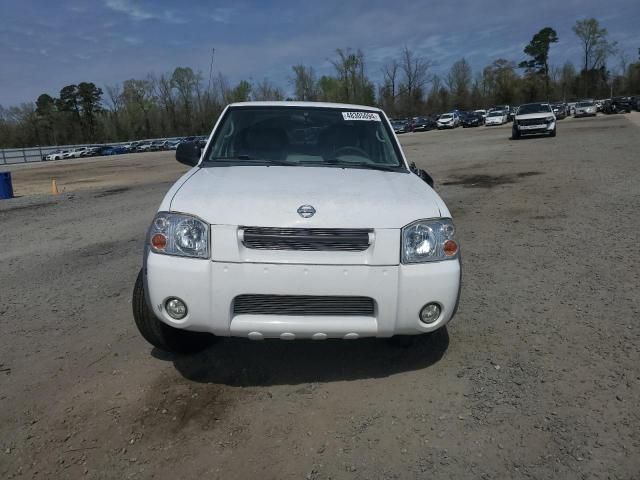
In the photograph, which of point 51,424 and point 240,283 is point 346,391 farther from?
point 51,424

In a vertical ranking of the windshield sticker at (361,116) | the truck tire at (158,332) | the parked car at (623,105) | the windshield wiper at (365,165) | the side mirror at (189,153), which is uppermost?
the parked car at (623,105)

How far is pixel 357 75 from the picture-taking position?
9775 centimetres

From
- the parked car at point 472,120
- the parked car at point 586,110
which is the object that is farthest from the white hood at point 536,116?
the parked car at point 586,110

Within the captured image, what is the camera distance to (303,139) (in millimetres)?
4371

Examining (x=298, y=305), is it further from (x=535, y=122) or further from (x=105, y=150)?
(x=105, y=150)

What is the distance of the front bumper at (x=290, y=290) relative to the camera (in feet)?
9.35

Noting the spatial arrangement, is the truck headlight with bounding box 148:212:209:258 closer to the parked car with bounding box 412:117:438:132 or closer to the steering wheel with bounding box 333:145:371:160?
the steering wheel with bounding box 333:145:371:160

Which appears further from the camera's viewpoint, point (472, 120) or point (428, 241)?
point (472, 120)

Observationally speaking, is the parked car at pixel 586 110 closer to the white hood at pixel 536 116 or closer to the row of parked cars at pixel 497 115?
the row of parked cars at pixel 497 115

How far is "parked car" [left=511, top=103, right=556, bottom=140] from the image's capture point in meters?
25.7

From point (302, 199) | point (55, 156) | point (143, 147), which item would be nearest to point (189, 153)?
point (302, 199)

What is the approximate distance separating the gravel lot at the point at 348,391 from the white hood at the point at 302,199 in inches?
41.7

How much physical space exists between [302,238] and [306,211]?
162 mm

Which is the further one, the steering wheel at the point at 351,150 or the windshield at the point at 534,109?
the windshield at the point at 534,109
